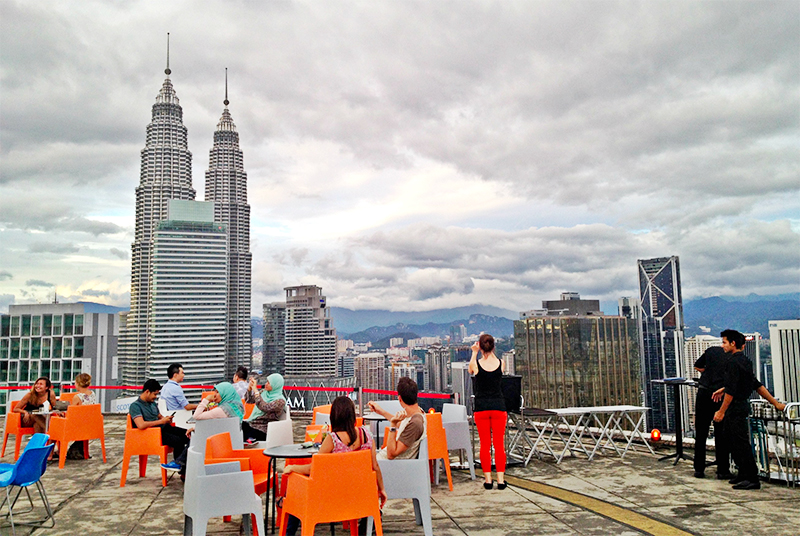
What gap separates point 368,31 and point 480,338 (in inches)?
439

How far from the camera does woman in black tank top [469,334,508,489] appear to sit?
18.8 feet

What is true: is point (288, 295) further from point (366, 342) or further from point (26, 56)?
point (26, 56)

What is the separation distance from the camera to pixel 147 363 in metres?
125

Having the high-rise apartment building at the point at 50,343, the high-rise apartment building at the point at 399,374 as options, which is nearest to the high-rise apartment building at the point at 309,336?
the high-rise apartment building at the point at 50,343

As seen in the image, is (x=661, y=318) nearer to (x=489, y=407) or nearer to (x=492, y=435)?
(x=492, y=435)

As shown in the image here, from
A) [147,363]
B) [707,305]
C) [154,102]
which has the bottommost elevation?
[147,363]

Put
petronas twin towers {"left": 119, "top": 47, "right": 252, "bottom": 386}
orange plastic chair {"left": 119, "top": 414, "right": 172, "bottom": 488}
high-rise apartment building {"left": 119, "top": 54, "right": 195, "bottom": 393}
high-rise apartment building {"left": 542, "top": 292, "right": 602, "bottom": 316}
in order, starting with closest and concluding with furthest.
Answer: orange plastic chair {"left": 119, "top": 414, "right": 172, "bottom": 488} → high-rise apartment building {"left": 542, "top": 292, "right": 602, "bottom": 316} → petronas twin towers {"left": 119, "top": 47, "right": 252, "bottom": 386} → high-rise apartment building {"left": 119, "top": 54, "right": 195, "bottom": 393}

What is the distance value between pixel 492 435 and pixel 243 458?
2.69 metres

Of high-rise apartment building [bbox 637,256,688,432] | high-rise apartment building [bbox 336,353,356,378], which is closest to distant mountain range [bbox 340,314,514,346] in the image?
high-rise apartment building [bbox 336,353,356,378]

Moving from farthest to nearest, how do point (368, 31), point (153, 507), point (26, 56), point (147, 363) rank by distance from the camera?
1. point (147, 363)
2. point (26, 56)
3. point (368, 31)
4. point (153, 507)

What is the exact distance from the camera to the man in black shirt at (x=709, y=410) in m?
5.95

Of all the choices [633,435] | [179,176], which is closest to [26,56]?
[633,435]

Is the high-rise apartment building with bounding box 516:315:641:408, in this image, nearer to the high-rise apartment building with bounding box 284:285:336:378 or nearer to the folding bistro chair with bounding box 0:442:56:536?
the folding bistro chair with bounding box 0:442:56:536

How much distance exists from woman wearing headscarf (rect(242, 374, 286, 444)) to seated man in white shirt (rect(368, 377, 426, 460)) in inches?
104
